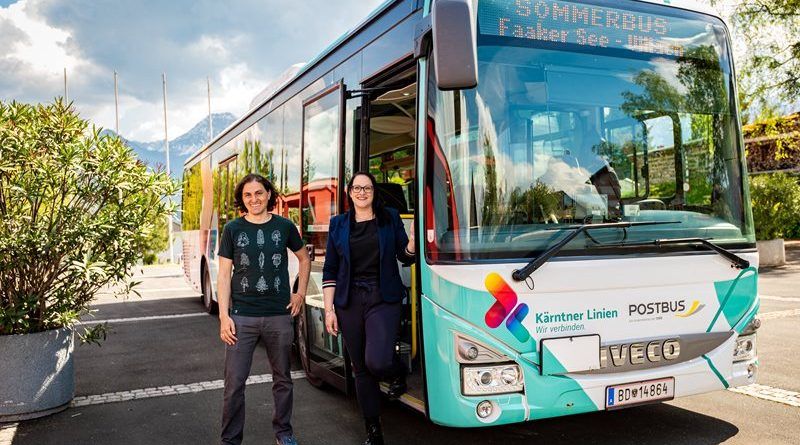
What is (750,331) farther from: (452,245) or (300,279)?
(300,279)

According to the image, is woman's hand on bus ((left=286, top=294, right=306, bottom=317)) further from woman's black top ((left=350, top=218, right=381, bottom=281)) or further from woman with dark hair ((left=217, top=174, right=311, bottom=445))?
woman's black top ((left=350, top=218, right=381, bottom=281))

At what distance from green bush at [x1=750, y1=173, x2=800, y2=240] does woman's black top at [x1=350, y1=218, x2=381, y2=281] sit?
55.5 ft

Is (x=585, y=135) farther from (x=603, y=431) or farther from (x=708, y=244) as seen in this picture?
(x=603, y=431)

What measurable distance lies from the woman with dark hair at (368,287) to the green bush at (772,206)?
16.8 meters

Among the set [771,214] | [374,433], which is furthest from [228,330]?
[771,214]

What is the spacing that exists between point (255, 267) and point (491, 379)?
5.83 ft

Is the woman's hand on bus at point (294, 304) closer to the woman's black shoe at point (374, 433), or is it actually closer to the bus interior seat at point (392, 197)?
the woman's black shoe at point (374, 433)

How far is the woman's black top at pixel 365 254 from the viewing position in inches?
184

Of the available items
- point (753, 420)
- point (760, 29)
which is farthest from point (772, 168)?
point (753, 420)

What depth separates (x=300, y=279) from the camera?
511 centimetres

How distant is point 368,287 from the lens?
4.66 m

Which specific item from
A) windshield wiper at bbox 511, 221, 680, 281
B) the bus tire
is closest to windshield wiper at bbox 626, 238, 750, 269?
windshield wiper at bbox 511, 221, 680, 281

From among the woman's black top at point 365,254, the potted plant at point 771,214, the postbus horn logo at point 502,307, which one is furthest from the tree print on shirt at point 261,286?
the potted plant at point 771,214

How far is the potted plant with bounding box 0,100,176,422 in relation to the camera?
5840 millimetres
